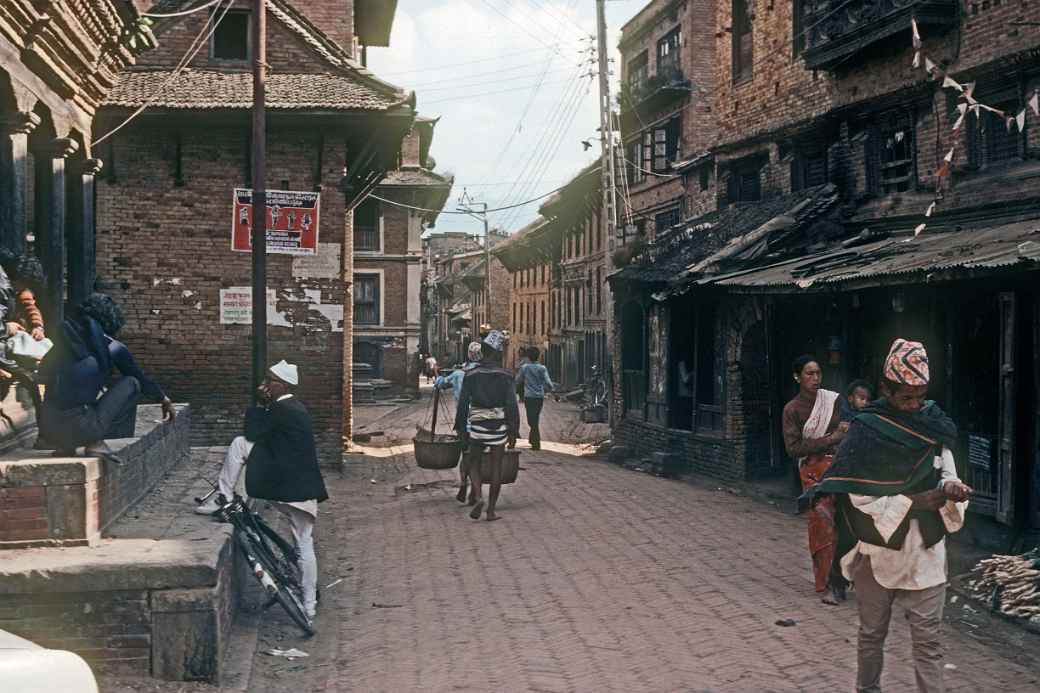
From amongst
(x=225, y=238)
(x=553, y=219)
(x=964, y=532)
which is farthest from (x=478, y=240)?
(x=964, y=532)

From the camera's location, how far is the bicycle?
766cm

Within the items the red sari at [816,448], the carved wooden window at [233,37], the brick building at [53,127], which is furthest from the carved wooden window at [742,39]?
the red sari at [816,448]

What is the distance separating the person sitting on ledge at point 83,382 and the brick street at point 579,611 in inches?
77.6

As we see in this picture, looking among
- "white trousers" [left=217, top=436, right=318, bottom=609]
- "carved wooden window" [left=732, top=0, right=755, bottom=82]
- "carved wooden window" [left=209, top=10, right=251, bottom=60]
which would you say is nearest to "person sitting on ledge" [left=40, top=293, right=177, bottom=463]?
"white trousers" [left=217, top=436, right=318, bottom=609]

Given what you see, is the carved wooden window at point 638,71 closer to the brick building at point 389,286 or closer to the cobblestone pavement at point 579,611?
the brick building at point 389,286

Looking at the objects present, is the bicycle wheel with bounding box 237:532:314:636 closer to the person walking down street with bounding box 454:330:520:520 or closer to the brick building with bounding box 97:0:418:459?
the person walking down street with bounding box 454:330:520:520

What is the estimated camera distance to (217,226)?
17453mm

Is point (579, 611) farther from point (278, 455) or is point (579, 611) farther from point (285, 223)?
point (285, 223)

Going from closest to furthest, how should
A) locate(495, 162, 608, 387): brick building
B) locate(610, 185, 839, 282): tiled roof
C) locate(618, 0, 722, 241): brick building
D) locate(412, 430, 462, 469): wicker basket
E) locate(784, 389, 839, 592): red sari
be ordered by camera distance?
locate(784, 389, 839, 592): red sari, locate(412, 430, 462, 469): wicker basket, locate(610, 185, 839, 282): tiled roof, locate(618, 0, 722, 241): brick building, locate(495, 162, 608, 387): brick building

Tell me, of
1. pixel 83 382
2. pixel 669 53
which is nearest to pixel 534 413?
pixel 83 382

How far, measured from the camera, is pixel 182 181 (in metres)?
17.3

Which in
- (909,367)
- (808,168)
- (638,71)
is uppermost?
(638,71)

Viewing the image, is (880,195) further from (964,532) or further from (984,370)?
(964,532)

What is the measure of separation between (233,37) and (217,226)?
3675 millimetres
